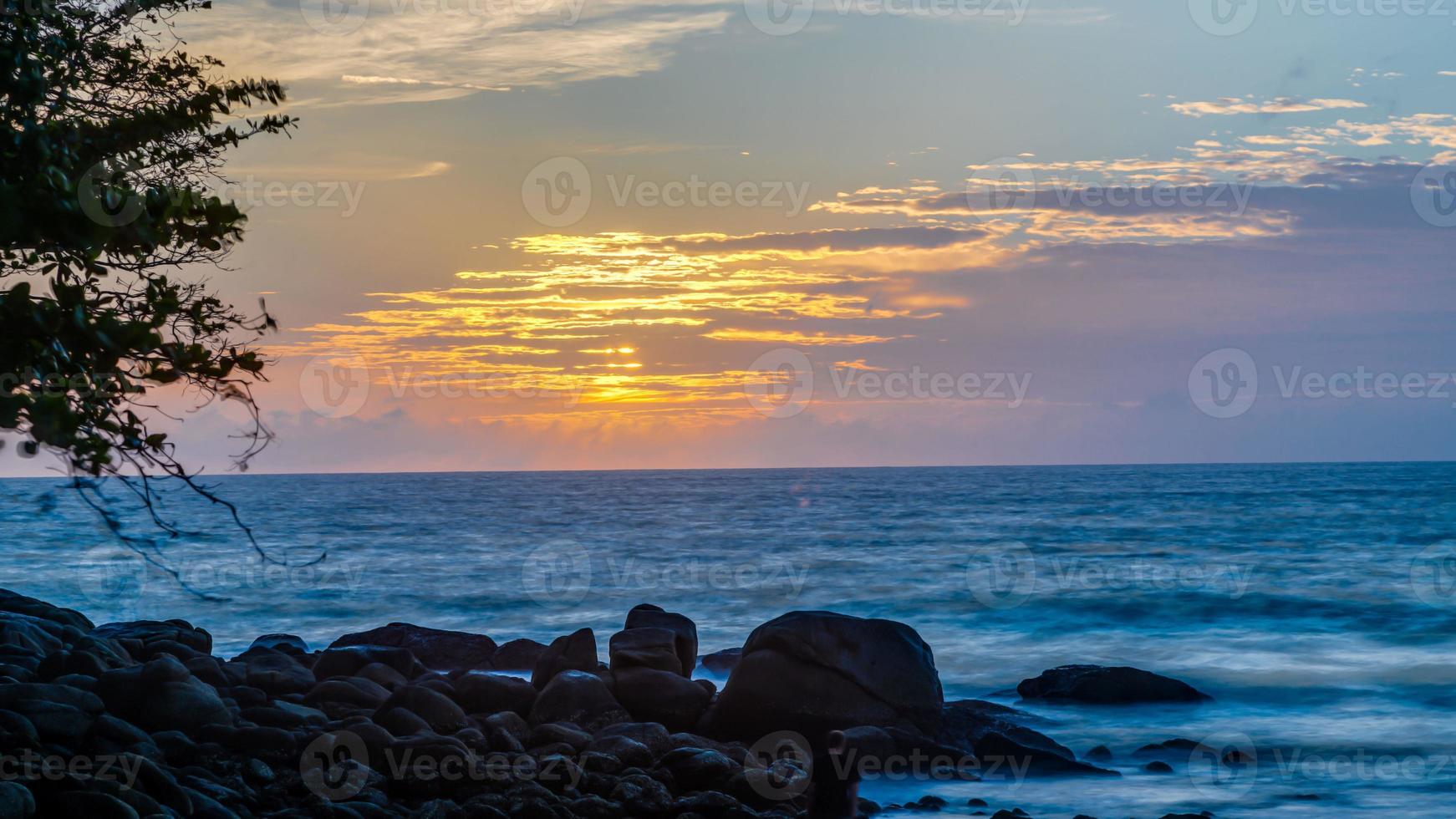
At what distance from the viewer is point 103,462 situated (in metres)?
5.89

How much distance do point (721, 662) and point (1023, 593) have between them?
1490 centimetres

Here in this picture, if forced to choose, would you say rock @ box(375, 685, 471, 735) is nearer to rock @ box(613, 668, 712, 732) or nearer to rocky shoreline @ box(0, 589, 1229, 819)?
rocky shoreline @ box(0, 589, 1229, 819)

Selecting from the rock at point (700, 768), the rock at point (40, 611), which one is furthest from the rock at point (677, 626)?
the rock at point (40, 611)

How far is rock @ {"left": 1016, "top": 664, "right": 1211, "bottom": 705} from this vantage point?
56.4ft

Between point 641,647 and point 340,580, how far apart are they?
871 inches

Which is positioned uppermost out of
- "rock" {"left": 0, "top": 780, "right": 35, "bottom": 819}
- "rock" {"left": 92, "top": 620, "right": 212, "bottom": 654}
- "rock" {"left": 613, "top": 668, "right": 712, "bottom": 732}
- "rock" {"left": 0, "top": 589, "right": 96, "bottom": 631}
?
"rock" {"left": 0, "top": 780, "right": 35, "bottom": 819}

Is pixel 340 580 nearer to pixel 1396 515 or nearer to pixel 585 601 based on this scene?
pixel 585 601

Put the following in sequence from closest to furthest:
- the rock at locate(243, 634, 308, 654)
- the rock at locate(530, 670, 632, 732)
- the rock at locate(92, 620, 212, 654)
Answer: the rock at locate(530, 670, 632, 732) < the rock at locate(92, 620, 212, 654) < the rock at locate(243, 634, 308, 654)

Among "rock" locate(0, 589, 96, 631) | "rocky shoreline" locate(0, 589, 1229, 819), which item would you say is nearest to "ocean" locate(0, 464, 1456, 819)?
"rocky shoreline" locate(0, 589, 1229, 819)

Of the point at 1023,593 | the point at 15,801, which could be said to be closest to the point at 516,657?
the point at 15,801

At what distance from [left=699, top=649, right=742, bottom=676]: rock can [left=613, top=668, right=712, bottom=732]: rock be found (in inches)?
185

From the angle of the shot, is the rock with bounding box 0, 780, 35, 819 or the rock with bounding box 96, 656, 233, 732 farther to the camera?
the rock with bounding box 96, 656, 233, 732

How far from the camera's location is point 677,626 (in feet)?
55.1

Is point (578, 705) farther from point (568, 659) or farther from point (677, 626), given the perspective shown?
point (677, 626)
